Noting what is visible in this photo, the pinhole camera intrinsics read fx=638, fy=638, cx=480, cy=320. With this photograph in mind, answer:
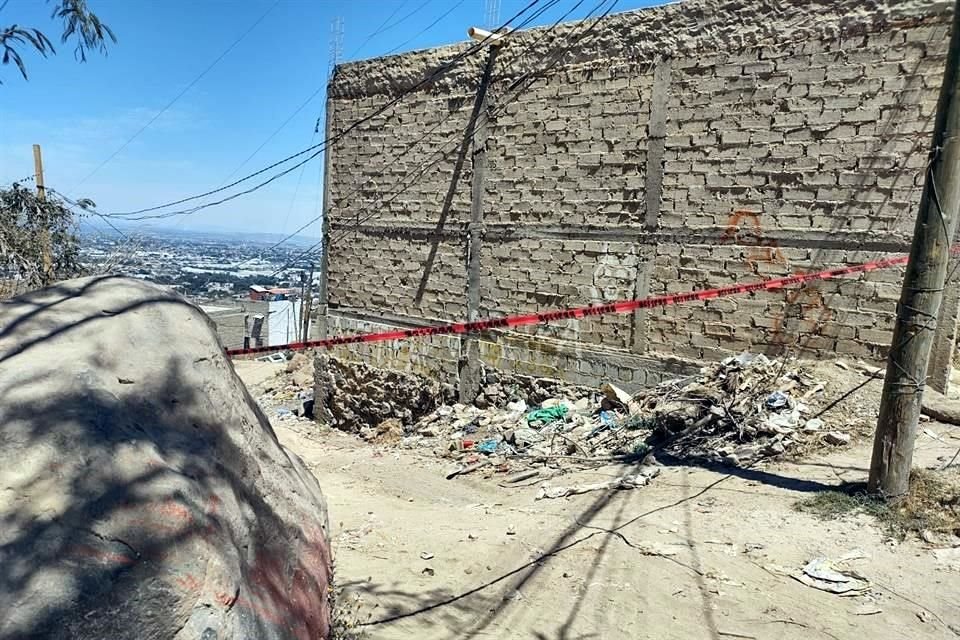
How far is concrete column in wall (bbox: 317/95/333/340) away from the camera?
11.4 m

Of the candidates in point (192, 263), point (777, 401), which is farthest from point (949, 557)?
point (192, 263)

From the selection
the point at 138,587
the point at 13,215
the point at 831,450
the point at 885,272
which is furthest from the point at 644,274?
the point at 13,215

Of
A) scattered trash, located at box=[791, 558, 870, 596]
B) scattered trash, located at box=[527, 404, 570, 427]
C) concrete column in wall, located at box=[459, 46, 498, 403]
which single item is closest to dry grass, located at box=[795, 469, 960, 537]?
scattered trash, located at box=[791, 558, 870, 596]

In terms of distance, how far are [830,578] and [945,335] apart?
12.8 ft

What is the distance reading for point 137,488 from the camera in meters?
2.36

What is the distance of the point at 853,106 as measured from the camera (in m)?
6.66

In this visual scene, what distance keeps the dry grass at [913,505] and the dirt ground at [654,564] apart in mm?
138

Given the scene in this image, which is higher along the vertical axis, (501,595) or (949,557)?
(949,557)

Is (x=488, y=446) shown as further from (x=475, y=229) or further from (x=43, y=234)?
(x=43, y=234)

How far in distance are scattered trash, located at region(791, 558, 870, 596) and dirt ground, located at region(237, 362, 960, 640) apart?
6 centimetres

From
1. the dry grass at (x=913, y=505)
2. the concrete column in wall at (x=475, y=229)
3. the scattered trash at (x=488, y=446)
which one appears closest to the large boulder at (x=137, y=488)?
the dry grass at (x=913, y=505)

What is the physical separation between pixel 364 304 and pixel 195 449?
334 inches

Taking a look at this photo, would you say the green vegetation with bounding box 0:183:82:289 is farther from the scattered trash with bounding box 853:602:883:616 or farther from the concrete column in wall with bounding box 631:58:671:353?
the scattered trash with bounding box 853:602:883:616

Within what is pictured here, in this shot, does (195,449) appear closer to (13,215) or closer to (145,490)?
(145,490)
